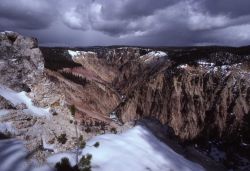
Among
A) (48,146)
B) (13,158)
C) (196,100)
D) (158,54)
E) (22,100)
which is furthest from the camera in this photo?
(158,54)

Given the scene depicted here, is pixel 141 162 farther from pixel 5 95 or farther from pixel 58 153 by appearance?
pixel 5 95

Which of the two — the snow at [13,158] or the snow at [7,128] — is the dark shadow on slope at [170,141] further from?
the snow at [13,158]

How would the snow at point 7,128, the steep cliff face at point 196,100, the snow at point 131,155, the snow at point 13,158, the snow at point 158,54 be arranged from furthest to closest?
1. the snow at point 158,54
2. the steep cliff face at point 196,100
3. the snow at point 7,128
4. the snow at point 131,155
5. the snow at point 13,158

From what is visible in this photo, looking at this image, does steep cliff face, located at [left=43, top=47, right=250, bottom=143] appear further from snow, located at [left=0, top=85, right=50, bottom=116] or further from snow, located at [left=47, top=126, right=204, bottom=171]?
snow, located at [left=47, top=126, right=204, bottom=171]

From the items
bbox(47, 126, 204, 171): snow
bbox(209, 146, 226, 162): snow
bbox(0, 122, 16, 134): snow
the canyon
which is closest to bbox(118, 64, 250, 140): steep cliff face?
the canyon

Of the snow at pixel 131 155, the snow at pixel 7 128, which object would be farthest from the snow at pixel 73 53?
the snow at pixel 7 128

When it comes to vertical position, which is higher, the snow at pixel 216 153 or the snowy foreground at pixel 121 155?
the snowy foreground at pixel 121 155

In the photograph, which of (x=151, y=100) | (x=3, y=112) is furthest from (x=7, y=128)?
(x=151, y=100)

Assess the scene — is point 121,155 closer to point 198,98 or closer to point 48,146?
point 48,146
